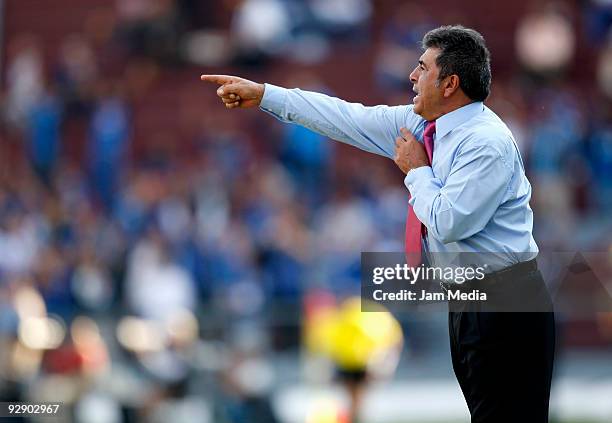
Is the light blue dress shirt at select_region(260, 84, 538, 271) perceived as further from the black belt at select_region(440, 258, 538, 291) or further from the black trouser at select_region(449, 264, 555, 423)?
the black trouser at select_region(449, 264, 555, 423)

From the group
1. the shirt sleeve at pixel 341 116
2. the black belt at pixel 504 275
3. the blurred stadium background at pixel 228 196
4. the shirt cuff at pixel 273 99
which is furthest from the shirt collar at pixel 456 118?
the blurred stadium background at pixel 228 196

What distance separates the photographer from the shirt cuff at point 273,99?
6.29 m

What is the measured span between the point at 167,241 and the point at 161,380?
8.63ft

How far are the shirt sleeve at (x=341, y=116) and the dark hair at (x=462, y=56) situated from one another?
1.37 feet

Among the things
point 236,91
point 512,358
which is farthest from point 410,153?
point 512,358

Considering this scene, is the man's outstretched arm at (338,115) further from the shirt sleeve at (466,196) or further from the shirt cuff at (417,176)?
the shirt sleeve at (466,196)

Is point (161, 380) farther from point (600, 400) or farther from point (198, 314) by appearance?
point (600, 400)

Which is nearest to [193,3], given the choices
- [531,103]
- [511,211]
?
[531,103]

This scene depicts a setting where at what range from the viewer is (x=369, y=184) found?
1600 cm

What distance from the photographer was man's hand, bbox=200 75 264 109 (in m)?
6.18

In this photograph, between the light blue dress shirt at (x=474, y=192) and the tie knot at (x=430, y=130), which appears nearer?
the light blue dress shirt at (x=474, y=192)

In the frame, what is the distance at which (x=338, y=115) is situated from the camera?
20.8ft

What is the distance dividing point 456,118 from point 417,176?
32 centimetres

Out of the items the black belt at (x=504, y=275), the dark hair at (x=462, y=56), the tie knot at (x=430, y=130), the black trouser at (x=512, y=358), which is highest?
the dark hair at (x=462, y=56)
